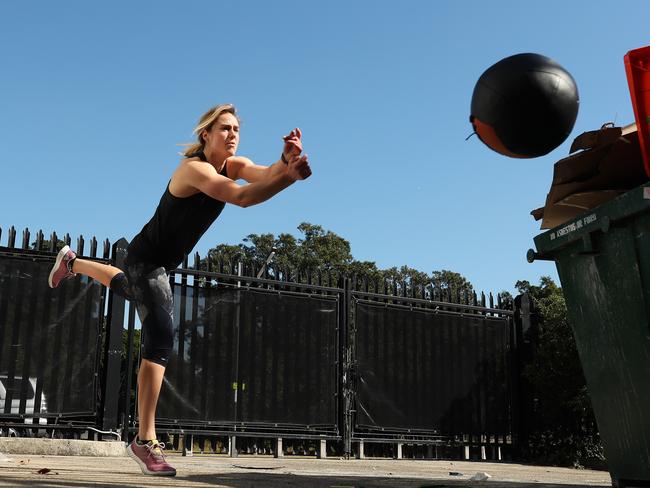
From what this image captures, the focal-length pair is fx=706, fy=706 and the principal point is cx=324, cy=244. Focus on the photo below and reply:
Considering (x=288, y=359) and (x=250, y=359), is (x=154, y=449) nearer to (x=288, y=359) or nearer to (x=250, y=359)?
(x=250, y=359)

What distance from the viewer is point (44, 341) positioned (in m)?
7.94

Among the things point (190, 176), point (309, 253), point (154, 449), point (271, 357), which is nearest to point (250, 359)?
point (271, 357)

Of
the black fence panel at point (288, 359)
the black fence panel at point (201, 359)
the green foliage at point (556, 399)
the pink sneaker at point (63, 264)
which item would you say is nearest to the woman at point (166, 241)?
the pink sneaker at point (63, 264)

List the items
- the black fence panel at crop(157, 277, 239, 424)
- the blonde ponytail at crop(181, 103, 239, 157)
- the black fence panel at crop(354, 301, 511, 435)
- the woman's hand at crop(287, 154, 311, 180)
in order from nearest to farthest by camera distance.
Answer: the woman's hand at crop(287, 154, 311, 180) → the blonde ponytail at crop(181, 103, 239, 157) → the black fence panel at crop(157, 277, 239, 424) → the black fence panel at crop(354, 301, 511, 435)

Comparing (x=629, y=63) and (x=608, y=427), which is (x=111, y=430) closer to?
(x=608, y=427)

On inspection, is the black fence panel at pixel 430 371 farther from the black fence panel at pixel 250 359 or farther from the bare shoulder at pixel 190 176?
the bare shoulder at pixel 190 176

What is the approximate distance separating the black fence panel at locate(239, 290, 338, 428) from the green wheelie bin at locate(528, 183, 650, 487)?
5439mm

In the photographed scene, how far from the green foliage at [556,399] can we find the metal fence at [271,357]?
Answer: 1.19ft

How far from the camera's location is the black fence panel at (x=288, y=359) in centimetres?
909

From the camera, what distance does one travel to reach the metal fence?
795 centimetres

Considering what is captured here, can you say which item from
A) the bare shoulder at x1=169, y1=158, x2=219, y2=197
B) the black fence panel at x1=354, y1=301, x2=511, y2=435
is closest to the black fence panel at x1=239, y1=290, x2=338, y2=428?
the black fence panel at x1=354, y1=301, x2=511, y2=435

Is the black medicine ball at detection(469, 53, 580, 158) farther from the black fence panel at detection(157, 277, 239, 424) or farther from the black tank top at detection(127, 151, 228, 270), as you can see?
the black fence panel at detection(157, 277, 239, 424)

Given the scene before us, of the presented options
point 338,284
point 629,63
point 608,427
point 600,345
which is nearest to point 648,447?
point 608,427

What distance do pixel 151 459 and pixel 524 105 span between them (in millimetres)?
2777
